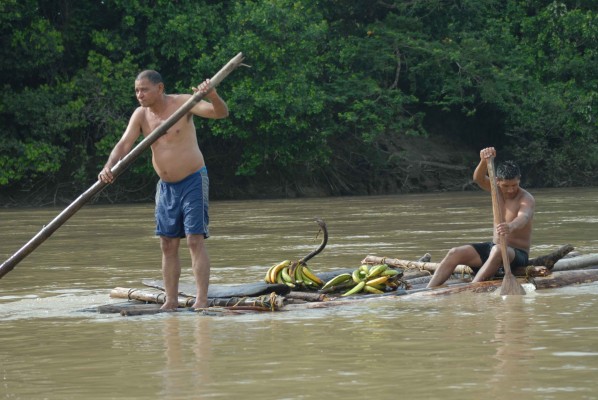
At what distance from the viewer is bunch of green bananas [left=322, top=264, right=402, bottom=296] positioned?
27.5 feet

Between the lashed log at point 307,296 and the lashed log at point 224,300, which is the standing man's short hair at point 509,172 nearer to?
the lashed log at point 307,296

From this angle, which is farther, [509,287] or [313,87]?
[313,87]

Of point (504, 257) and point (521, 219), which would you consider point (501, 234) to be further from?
point (521, 219)

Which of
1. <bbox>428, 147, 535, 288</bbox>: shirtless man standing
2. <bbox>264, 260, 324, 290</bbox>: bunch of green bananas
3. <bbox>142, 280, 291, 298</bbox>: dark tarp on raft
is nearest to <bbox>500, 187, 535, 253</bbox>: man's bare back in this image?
<bbox>428, 147, 535, 288</bbox>: shirtless man standing

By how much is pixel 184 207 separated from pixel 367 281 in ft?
4.60

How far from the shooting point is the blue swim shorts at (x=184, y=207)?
7852 millimetres

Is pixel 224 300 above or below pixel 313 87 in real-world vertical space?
below

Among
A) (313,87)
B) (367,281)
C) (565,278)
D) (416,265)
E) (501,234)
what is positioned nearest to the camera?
(367,281)

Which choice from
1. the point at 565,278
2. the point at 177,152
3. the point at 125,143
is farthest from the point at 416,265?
the point at 125,143

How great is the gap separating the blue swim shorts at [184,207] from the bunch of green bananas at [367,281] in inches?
42.6

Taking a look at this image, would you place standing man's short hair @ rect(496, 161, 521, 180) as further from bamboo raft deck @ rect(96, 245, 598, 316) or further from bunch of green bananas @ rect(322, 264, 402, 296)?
bunch of green bananas @ rect(322, 264, 402, 296)

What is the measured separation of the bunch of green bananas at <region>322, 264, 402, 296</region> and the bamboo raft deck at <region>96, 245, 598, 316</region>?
3.8 inches

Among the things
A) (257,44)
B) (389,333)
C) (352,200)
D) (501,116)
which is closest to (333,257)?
(389,333)

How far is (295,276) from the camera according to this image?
851 centimetres
